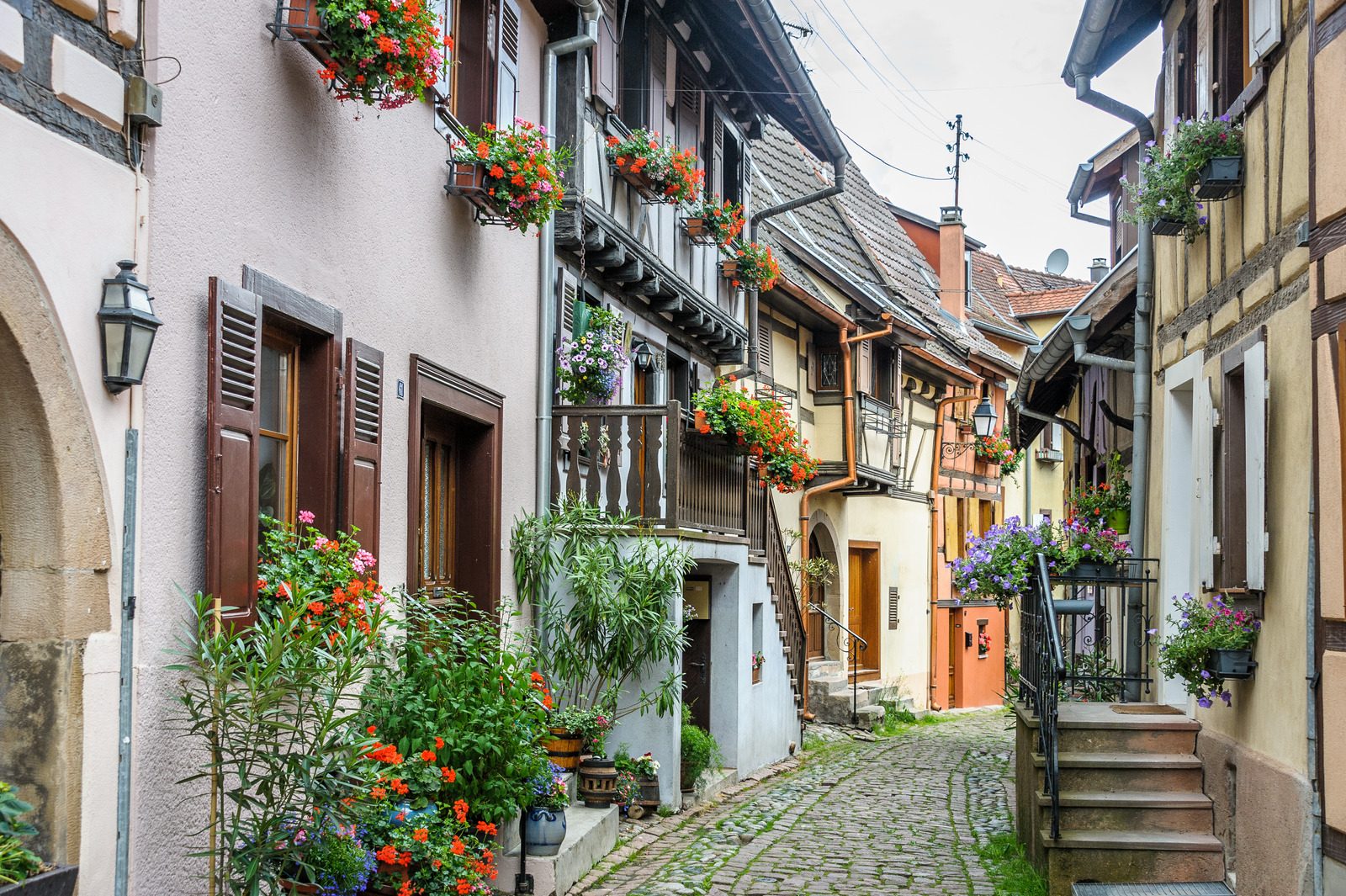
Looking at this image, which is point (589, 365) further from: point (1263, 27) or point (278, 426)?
point (1263, 27)

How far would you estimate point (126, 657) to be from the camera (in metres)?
4.59

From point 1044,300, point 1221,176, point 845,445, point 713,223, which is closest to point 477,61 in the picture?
point 1221,176

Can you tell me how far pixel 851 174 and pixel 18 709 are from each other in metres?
23.4

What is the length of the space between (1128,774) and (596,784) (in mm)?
3343

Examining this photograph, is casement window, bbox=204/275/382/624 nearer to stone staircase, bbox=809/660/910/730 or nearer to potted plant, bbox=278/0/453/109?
potted plant, bbox=278/0/453/109

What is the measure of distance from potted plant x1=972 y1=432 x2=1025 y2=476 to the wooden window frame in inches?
586

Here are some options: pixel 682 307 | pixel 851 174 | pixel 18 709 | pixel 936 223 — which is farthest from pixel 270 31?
pixel 936 223

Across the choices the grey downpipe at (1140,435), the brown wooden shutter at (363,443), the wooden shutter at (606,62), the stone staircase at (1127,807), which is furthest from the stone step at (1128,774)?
the wooden shutter at (606,62)

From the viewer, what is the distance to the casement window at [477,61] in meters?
8.34

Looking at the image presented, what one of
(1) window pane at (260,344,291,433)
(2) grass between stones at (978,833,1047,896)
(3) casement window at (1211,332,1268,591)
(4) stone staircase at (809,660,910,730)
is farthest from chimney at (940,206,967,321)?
(1) window pane at (260,344,291,433)

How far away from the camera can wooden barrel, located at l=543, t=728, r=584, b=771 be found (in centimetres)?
866

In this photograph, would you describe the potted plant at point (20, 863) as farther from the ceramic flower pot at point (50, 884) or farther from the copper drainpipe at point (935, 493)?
the copper drainpipe at point (935, 493)

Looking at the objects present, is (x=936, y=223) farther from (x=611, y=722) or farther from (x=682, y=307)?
(x=611, y=722)

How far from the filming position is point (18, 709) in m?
4.26
